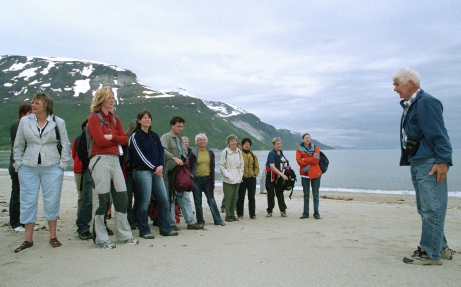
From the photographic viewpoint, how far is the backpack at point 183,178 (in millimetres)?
5551

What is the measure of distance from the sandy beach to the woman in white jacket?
1.29m

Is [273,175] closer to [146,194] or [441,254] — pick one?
[146,194]

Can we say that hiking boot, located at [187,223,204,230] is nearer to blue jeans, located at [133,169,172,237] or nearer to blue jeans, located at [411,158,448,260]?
blue jeans, located at [133,169,172,237]

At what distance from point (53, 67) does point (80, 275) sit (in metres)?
217

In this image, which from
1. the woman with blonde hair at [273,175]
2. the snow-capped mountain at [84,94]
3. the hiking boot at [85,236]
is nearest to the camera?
the hiking boot at [85,236]

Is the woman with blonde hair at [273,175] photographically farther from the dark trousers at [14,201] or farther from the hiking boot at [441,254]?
the dark trousers at [14,201]

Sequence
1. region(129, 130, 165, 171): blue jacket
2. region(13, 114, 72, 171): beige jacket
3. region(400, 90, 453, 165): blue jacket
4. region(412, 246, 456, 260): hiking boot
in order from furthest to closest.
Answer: region(129, 130, 165, 171): blue jacket < region(13, 114, 72, 171): beige jacket < region(412, 246, 456, 260): hiking boot < region(400, 90, 453, 165): blue jacket

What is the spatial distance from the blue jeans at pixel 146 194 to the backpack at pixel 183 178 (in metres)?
0.48

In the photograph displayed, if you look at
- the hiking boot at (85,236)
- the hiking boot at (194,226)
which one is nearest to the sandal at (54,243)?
the hiking boot at (85,236)

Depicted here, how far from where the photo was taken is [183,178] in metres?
5.59

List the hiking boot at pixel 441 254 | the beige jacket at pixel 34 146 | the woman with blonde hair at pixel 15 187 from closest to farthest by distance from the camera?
the hiking boot at pixel 441 254 < the beige jacket at pixel 34 146 < the woman with blonde hair at pixel 15 187

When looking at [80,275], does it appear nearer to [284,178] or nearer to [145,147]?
[145,147]

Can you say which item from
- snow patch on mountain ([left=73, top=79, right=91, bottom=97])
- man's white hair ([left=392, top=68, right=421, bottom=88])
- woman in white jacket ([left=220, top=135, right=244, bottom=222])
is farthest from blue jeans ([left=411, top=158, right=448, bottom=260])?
snow patch on mountain ([left=73, top=79, right=91, bottom=97])

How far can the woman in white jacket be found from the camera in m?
6.75
